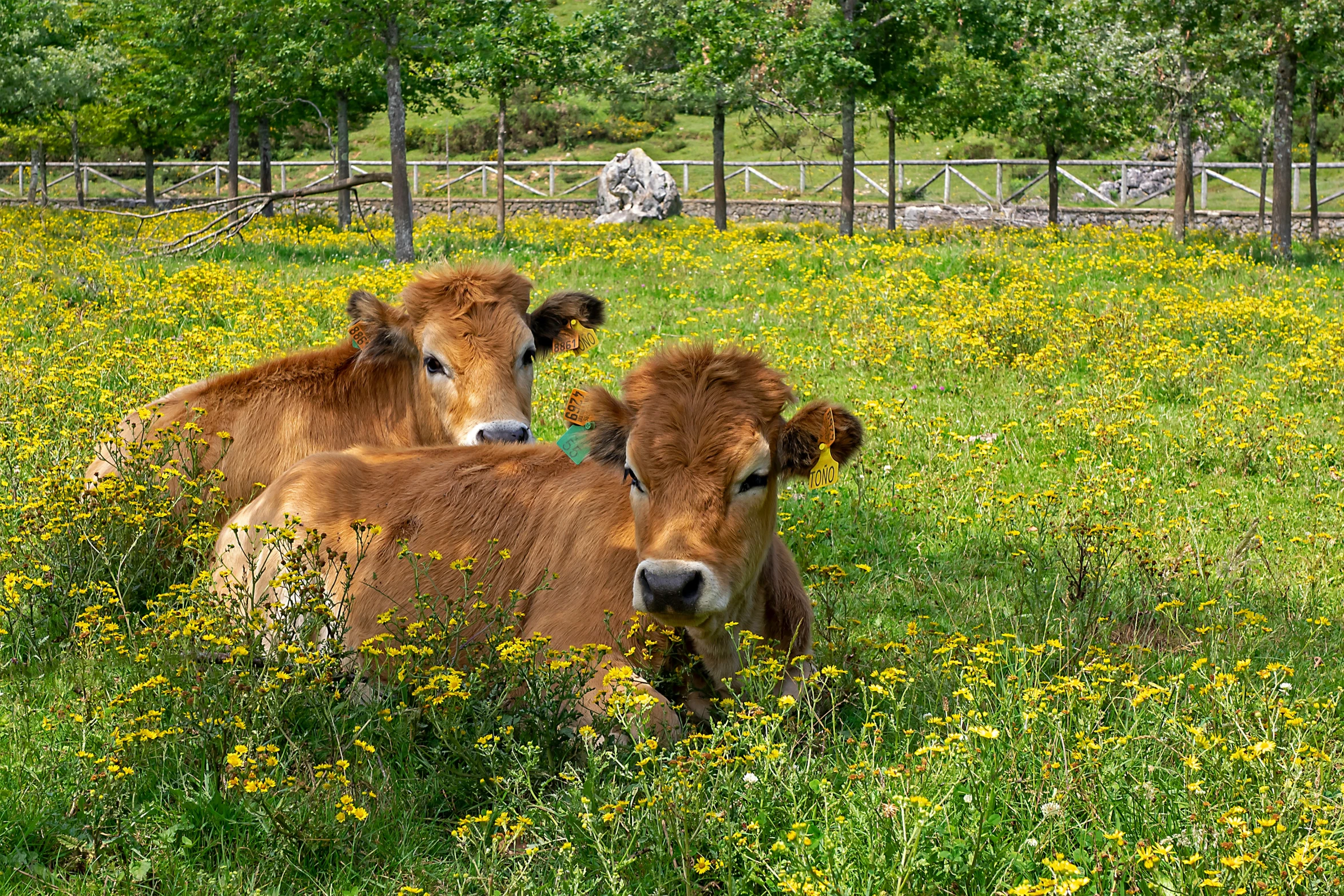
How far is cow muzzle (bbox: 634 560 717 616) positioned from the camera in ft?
13.5

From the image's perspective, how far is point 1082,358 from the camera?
1146 centimetres

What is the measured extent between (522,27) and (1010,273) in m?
16.5

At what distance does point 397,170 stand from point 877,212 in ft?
86.0

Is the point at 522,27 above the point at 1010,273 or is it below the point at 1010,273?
above

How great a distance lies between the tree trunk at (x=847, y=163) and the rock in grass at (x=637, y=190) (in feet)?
41.1

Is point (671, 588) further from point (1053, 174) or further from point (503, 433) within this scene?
point (1053, 174)

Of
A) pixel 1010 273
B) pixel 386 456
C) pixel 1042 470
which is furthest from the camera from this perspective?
pixel 1010 273

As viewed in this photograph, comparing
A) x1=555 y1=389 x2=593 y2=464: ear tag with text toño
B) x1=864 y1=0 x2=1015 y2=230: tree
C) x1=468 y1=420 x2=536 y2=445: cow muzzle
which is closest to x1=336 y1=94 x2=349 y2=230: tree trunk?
x1=864 y1=0 x2=1015 y2=230: tree

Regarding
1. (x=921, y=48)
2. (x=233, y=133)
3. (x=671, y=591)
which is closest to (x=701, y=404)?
(x=671, y=591)

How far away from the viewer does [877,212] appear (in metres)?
43.5

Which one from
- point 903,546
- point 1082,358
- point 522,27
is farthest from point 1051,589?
point 522,27

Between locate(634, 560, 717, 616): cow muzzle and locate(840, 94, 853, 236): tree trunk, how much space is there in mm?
23073

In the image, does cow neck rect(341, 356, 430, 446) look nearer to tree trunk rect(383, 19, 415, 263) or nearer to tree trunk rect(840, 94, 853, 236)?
tree trunk rect(383, 19, 415, 263)

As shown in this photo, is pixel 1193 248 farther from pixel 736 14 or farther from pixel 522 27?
pixel 522 27
